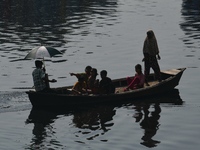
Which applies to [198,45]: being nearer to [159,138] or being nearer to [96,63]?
[96,63]

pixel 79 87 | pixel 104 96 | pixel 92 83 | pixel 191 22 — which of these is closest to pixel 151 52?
pixel 92 83

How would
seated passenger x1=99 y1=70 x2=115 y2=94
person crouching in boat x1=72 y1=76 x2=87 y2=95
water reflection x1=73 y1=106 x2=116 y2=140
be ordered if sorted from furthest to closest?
1. seated passenger x1=99 y1=70 x2=115 y2=94
2. person crouching in boat x1=72 y1=76 x2=87 y2=95
3. water reflection x1=73 y1=106 x2=116 y2=140

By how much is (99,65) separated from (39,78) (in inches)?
403

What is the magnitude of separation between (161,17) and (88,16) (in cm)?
625

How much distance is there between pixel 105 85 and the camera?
2962 centimetres

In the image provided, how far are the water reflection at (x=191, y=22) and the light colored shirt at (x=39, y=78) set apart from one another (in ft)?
58.2

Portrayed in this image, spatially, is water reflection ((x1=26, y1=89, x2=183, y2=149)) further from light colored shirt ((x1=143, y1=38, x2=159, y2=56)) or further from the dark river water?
light colored shirt ((x1=143, y1=38, x2=159, y2=56))

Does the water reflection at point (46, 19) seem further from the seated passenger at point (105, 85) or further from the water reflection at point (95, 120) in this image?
the water reflection at point (95, 120)

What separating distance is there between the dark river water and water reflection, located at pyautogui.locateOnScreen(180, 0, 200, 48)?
7cm

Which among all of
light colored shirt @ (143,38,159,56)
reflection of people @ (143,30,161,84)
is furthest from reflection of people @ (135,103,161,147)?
light colored shirt @ (143,38,159,56)

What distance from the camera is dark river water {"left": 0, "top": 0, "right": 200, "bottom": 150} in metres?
24.5

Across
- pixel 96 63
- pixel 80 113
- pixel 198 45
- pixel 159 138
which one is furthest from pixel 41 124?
pixel 198 45

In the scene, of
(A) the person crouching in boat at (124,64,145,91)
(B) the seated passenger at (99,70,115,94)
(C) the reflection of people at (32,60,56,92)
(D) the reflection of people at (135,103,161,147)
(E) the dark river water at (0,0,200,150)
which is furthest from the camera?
(A) the person crouching in boat at (124,64,145,91)

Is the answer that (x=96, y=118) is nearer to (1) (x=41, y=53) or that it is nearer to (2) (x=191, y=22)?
(1) (x=41, y=53)
